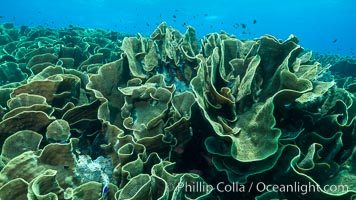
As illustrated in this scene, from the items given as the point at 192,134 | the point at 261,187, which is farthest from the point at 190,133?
the point at 261,187

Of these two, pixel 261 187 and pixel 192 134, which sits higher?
Result: pixel 192 134

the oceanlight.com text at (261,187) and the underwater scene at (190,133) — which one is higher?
the underwater scene at (190,133)

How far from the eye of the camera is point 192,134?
126 inches

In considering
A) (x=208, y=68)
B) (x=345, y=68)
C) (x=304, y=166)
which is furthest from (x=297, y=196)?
(x=345, y=68)

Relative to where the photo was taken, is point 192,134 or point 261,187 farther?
point 192,134

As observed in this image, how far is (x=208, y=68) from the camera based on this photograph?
3105 millimetres

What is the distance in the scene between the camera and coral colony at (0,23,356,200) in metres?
2.48

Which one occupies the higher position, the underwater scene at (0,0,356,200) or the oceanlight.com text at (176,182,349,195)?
the underwater scene at (0,0,356,200)

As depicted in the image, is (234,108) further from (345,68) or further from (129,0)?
(129,0)

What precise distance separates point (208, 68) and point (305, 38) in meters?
197

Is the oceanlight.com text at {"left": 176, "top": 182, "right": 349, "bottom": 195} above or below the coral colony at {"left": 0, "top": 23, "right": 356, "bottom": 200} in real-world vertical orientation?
below

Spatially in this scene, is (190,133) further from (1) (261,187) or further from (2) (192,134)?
(1) (261,187)

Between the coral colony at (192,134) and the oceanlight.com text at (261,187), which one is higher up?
the coral colony at (192,134)

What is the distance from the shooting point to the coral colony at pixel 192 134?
2.48 m
